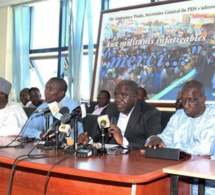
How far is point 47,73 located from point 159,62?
297 cm

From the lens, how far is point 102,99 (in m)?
5.79

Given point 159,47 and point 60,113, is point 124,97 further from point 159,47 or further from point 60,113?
point 159,47

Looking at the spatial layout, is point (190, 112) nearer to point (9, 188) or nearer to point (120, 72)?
point (9, 188)

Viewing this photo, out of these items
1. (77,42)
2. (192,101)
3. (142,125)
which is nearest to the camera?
(192,101)

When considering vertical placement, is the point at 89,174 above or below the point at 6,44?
below

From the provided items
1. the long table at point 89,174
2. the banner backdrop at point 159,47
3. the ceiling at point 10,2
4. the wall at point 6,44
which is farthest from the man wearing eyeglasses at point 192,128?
the wall at point 6,44

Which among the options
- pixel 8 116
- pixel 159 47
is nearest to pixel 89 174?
pixel 8 116

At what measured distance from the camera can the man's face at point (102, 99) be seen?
227 inches

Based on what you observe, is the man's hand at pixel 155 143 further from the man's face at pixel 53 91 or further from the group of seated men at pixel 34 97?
the group of seated men at pixel 34 97

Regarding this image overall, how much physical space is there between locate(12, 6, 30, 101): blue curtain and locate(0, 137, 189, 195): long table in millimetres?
5505

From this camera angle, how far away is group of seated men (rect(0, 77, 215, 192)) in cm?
242

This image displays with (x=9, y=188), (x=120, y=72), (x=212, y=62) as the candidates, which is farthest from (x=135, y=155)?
(x=120, y=72)

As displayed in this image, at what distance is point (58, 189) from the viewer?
2.04 m

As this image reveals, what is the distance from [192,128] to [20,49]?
6039 millimetres
